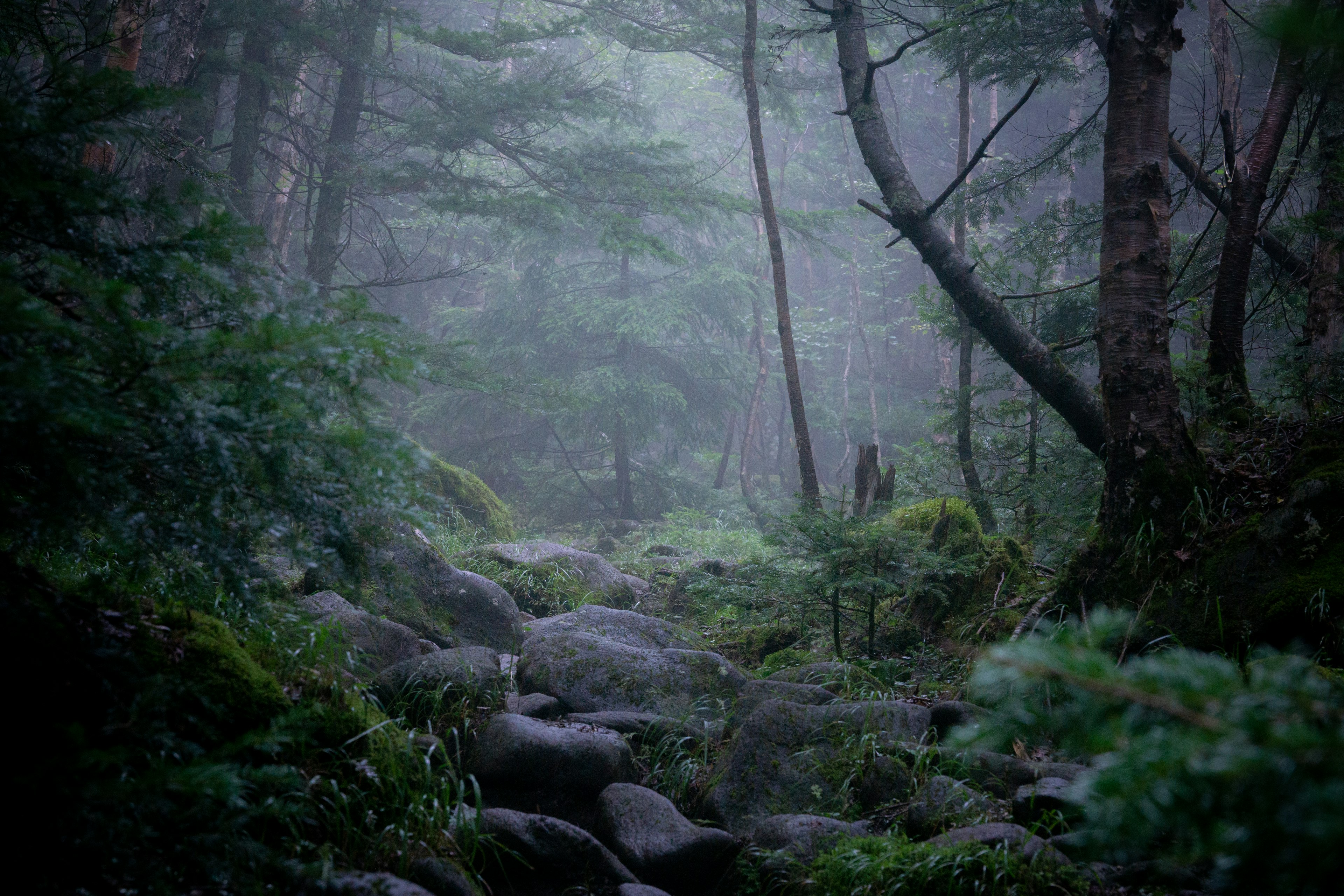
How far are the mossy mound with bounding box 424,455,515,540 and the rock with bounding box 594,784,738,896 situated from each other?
9.45m

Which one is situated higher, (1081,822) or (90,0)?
(90,0)

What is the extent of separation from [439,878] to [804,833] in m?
1.61

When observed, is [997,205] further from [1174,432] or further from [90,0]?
[90,0]

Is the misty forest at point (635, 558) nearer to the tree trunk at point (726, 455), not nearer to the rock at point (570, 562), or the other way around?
the rock at point (570, 562)

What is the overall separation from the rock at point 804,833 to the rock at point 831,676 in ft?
4.99

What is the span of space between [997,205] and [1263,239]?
124 inches

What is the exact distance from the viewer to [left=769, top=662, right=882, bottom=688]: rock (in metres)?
5.10

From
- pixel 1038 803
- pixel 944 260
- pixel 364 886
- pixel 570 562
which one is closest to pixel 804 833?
pixel 1038 803

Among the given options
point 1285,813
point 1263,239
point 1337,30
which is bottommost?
point 1285,813

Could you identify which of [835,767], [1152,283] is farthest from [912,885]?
[1152,283]

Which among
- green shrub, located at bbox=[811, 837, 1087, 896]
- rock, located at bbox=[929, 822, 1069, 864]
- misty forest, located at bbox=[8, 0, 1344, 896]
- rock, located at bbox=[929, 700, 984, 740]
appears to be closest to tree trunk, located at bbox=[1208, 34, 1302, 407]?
misty forest, located at bbox=[8, 0, 1344, 896]

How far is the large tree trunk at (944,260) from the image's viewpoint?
5.84m

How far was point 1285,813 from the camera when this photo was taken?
0.96m

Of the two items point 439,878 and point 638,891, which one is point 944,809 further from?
point 439,878
